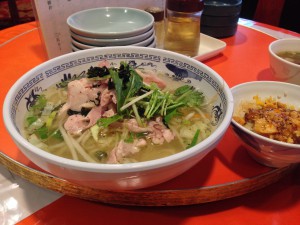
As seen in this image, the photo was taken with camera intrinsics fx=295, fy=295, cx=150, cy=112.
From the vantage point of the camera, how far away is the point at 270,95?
1.19 meters

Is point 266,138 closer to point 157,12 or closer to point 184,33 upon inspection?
point 184,33

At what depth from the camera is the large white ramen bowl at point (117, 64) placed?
0.66 m

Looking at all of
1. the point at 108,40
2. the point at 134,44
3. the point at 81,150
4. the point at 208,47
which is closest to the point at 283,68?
the point at 208,47

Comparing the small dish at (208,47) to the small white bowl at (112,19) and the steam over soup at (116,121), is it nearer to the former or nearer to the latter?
the small white bowl at (112,19)

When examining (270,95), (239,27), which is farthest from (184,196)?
(239,27)

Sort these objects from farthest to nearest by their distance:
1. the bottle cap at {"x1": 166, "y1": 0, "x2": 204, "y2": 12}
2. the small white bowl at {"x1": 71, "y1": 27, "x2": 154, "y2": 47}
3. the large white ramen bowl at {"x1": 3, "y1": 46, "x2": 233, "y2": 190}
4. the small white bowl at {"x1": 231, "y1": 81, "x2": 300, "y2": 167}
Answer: the bottle cap at {"x1": 166, "y1": 0, "x2": 204, "y2": 12}, the small white bowl at {"x1": 71, "y1": 27, "x2": 154, "y2": 47}, the small white bowl at {"x1": 231, "y1": 81, "x2": 300, "y2": 167}, the large white ramen bowl at {"x1": 3, "y1": 46, "x2": 233, "y2": 190}

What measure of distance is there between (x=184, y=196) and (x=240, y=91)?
19.2 inches

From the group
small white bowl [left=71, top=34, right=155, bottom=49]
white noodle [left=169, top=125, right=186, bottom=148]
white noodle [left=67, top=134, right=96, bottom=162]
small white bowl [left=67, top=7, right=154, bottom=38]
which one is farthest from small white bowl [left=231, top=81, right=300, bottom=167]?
small white bowl [left=67, top=7, right=154, bottom=38]

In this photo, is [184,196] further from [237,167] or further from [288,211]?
[288,211]

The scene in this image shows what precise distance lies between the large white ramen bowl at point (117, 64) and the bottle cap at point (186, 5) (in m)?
0.53

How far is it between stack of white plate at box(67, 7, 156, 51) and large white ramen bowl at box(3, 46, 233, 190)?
23 centimetres

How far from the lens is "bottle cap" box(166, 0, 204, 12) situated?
1577 mm

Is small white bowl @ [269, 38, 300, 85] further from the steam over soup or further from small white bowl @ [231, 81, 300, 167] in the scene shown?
the steam over soup

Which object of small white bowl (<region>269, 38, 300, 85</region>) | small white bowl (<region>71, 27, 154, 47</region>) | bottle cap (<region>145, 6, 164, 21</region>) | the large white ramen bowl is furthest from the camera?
bottle cap (<region>145, 6, 164, 21</region>)
